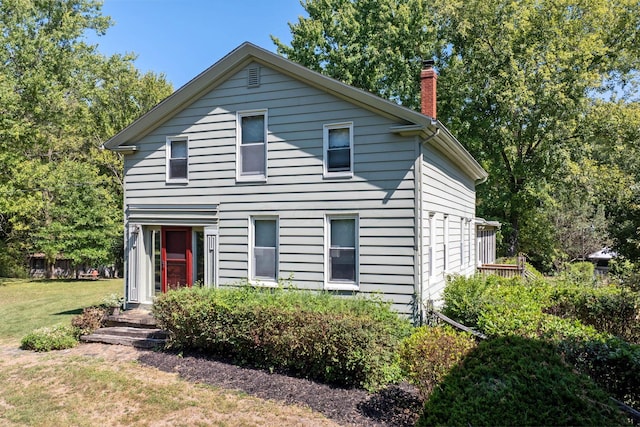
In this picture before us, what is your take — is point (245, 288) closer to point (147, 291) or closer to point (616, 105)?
point (147, 291)

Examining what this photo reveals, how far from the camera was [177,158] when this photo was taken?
1162cm

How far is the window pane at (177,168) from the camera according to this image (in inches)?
455

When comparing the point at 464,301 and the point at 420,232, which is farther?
the point at 420,232

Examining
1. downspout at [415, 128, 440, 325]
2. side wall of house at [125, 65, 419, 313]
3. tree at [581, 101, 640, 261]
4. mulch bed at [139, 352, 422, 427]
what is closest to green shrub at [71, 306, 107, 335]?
mulch bed at [139, 352, 422, 427]

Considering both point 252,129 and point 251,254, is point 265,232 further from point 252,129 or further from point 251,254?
point 252,129

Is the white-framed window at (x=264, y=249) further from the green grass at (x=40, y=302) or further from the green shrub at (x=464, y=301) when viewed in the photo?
the green grass at (x=40, y=302)

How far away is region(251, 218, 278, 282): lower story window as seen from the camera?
1052cm

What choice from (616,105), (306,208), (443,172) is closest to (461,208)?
(443,172)

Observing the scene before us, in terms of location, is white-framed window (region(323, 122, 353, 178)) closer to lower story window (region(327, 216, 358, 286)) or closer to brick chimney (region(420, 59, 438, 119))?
lower story window (region(327, 216, 358, 286))

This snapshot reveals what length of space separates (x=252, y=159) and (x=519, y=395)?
8612mm

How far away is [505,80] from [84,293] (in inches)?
989

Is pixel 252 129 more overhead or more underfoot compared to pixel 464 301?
more overhead

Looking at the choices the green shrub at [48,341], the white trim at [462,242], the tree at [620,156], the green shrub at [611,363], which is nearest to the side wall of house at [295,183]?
the green shrub at [611,363]

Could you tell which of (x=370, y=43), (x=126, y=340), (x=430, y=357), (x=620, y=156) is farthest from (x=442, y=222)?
(x=620, y=156)
